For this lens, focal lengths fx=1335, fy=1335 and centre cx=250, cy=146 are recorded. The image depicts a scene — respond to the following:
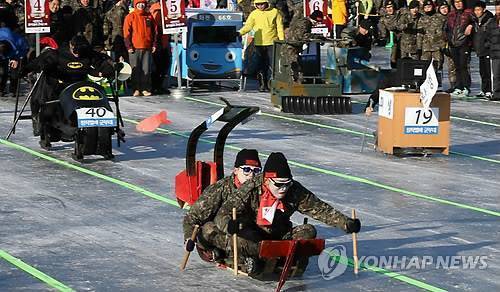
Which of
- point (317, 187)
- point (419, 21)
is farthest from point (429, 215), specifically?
point (419, 21)

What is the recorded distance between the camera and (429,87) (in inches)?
734

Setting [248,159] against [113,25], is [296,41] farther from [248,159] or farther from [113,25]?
[248,159]

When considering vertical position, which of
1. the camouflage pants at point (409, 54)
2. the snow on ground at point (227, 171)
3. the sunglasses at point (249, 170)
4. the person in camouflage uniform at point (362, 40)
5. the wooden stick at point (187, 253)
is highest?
the person in camouflage uniform at point (362, 40)

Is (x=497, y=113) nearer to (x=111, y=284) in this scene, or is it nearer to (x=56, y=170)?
(x=56, y=170)

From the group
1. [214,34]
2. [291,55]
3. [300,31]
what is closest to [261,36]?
[214,34]

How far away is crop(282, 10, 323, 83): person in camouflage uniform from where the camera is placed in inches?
974

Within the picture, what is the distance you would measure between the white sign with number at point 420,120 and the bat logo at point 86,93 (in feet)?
14.4

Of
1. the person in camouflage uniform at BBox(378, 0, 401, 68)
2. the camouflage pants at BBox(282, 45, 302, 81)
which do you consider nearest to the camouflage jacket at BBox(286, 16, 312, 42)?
the camouflage pants at BBox(282, 45, 302, 81)

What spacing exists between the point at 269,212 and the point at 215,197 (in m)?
0.57

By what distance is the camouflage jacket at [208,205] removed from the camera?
11.5 metres

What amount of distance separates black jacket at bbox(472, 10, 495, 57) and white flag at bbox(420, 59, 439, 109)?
783 centimetres

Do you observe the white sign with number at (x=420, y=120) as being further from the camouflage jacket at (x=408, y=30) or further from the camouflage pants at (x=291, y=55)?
the camouflage jacket at (x=408, y=30)

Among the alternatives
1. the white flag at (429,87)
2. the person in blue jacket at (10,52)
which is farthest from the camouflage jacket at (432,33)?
the white flag at (429,87)

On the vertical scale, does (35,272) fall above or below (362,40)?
below
